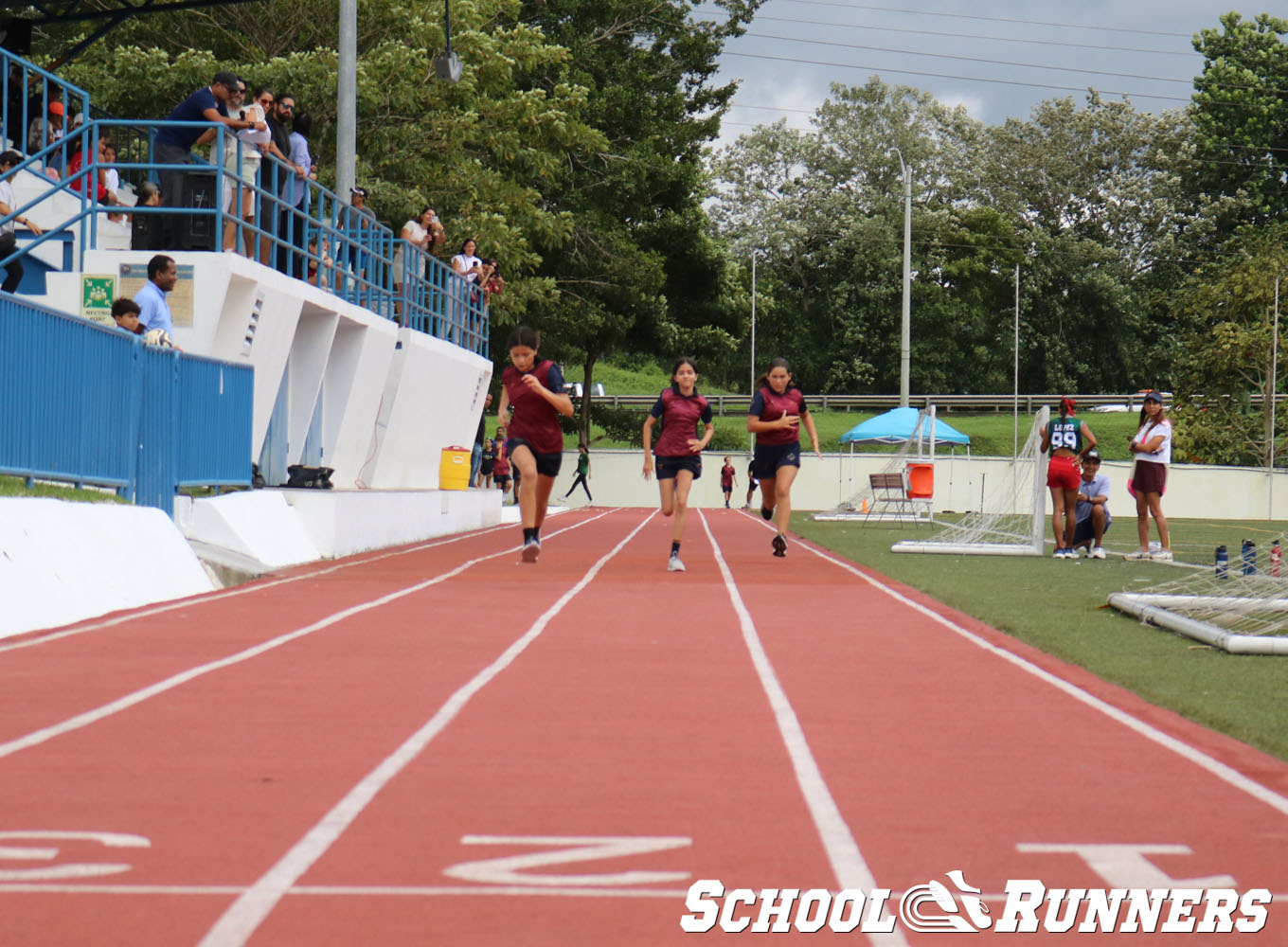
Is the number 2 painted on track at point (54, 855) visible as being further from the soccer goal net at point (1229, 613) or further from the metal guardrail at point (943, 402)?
the metal guardrail at point (943, 402)

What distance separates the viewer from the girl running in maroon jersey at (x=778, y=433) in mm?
16844

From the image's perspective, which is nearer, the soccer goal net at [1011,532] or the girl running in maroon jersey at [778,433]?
the girl running in maroon jersey at [778,433]

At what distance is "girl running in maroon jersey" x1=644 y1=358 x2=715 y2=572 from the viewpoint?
1600 centimetres

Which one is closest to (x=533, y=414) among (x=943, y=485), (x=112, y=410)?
(x=112, y=410)

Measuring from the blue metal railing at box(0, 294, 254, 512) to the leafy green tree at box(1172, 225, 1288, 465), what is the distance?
47.0m

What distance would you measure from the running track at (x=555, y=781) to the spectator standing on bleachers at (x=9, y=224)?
7.29m

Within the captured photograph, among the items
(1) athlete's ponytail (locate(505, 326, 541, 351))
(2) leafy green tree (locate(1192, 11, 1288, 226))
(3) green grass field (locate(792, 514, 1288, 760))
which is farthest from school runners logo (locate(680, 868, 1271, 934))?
(2) leafy green tree (locate(1192, 11, 1288, 226))

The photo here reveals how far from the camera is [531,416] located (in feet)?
52.8

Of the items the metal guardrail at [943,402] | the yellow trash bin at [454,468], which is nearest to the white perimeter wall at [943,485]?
the metal guardrail at [943,402]

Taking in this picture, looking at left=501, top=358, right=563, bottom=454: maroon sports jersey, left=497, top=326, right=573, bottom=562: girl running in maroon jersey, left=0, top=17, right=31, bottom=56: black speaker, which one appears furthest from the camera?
left=0, top=17, right=31, bottom=56: black speaker

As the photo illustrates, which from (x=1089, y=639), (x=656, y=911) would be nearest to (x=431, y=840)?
(x=656, y=911)

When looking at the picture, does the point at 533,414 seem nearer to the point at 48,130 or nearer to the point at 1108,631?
the point at 1108,631

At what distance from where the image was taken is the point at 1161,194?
75500 mm

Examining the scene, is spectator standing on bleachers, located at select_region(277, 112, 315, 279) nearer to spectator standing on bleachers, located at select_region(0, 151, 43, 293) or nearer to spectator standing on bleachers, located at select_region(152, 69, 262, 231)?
spectator standing on bleachers, located at select_region(152, 69, 262, 231)
